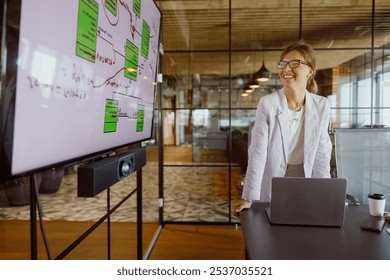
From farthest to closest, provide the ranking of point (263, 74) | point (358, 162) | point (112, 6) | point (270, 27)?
point (263, 74) < point (270, 27) < point (358, 162) < point (112, 6)

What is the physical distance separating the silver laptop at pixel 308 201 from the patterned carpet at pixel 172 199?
7.35ft

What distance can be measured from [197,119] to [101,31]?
3457mm

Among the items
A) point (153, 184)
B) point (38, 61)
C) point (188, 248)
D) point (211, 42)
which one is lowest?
point (188, 248)

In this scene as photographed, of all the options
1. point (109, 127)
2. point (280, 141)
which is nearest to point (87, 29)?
point (109, 127)

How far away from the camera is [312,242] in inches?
44.6

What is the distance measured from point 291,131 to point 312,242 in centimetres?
73

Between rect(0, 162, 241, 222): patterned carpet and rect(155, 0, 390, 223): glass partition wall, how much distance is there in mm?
33

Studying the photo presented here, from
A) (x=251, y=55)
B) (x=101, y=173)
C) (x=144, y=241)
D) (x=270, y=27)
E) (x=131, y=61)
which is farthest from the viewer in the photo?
(x=251, y=55)

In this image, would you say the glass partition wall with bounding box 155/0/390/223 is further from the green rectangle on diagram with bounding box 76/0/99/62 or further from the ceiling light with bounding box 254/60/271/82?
the green rectangle on diagram with bounding box 76/0/99/62

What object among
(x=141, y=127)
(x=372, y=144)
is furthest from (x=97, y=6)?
(x=372, y=144)

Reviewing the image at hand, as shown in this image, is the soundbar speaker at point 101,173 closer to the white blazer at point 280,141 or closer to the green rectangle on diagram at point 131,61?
the green rectangle on diagram at point 131,61

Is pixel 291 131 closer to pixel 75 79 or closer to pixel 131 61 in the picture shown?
pixel 131 61

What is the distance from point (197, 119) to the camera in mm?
4816
